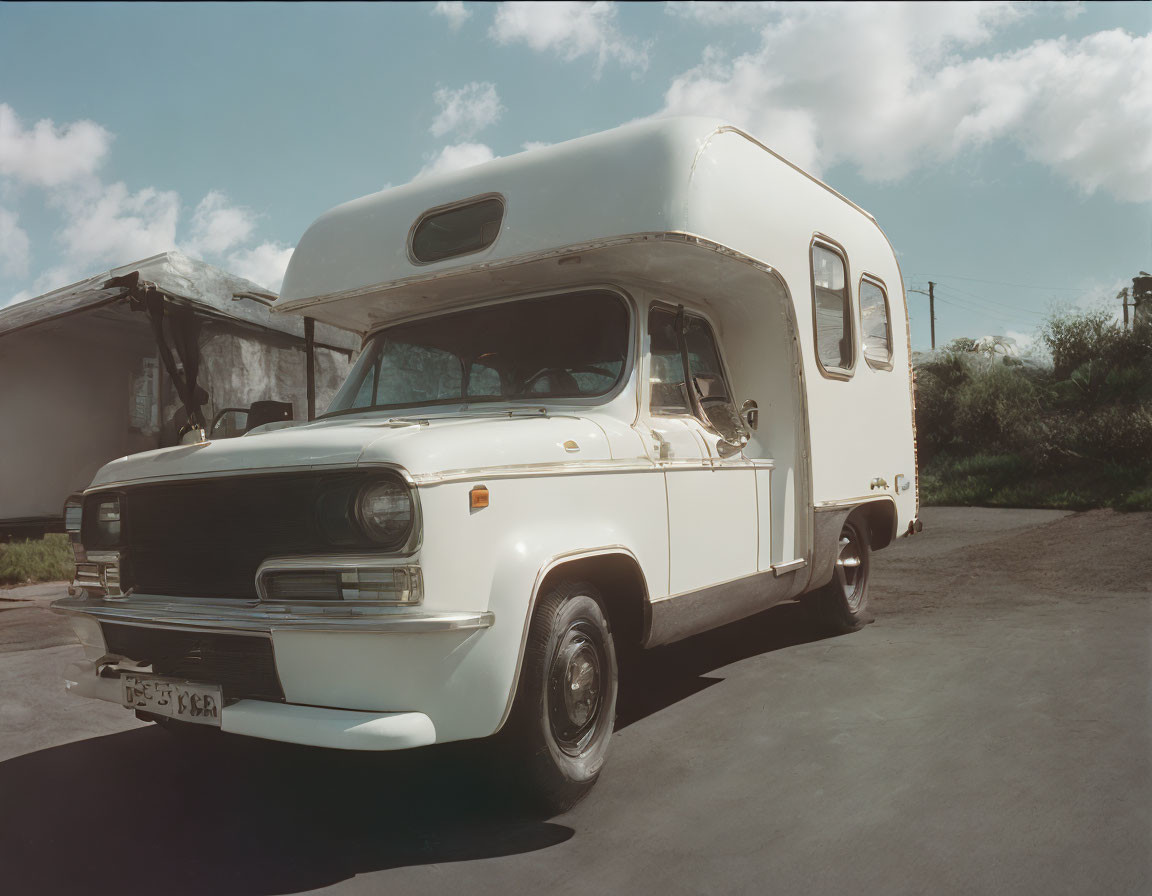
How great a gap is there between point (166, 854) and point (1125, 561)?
8.80m

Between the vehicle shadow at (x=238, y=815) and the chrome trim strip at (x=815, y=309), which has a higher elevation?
the chrome trim strip at (x=815, y=309)

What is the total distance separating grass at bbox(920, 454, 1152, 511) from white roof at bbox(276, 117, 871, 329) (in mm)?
9925

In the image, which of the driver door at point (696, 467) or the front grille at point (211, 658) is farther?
the driver door at point (696, 467)

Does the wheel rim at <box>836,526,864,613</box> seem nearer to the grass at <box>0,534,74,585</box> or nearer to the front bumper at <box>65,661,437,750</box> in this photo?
the front bumper at <box>65,661,437,750</box>

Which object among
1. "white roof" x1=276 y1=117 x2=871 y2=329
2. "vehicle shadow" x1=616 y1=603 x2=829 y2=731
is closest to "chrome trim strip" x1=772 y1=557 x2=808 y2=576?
"vehicle shadow" x1=616 y1=603 x2=829 y2=731

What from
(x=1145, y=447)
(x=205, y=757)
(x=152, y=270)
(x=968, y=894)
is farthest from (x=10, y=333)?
(x=1145, y=447)

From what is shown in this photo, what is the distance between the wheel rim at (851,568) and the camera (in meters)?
6.38

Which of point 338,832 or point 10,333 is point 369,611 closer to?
point 338,832

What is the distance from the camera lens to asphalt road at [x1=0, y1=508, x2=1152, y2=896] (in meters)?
2.99

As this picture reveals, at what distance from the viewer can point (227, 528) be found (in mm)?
3301

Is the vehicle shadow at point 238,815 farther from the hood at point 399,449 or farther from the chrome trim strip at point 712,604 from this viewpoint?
the hood at point 399,449

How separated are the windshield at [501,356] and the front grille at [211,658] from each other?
1595 millimetres

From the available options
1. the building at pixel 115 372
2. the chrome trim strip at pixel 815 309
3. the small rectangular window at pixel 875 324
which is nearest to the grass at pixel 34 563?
the building at pixel 115 372

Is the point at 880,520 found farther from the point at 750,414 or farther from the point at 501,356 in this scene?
the point at 501,356
